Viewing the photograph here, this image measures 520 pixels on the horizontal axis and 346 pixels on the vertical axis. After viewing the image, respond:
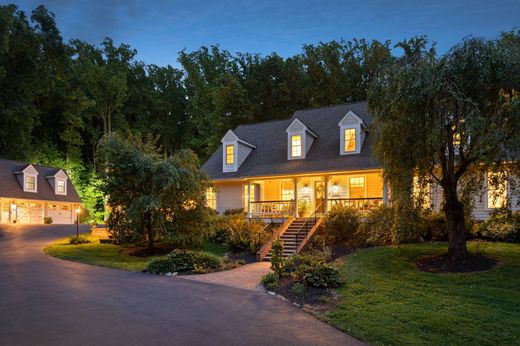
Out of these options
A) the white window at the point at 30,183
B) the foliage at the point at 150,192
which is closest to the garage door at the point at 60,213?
the white window at the point at 30,183

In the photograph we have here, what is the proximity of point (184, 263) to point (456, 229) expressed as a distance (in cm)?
939

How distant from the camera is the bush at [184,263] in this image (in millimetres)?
14399

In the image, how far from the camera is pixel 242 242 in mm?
19062

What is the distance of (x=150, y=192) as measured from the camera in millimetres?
18547

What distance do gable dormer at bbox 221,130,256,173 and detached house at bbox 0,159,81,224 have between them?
64.7ft

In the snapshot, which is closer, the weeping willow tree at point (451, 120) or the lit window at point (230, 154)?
the weeping willow tree at point (451, 120)

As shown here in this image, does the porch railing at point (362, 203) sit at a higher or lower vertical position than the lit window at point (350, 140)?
lower

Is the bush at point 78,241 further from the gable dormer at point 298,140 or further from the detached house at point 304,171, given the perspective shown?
the gable dormer at point 298,140

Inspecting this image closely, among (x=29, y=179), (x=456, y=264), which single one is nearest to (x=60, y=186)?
(x=29, y=179)

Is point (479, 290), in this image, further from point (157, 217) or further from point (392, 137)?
point (157, 217)

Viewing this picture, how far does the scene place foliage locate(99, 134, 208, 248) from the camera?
60.4 feet

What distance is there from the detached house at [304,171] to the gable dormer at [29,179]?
18.8m

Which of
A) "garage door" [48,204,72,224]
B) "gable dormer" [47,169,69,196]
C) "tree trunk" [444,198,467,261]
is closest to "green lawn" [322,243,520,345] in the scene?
"tree trunk" [444,198,467,261]

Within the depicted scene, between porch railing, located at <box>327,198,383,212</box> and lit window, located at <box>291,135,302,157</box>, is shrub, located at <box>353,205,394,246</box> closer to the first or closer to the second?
porch railing, located at <box>327,198,383,212</box>
